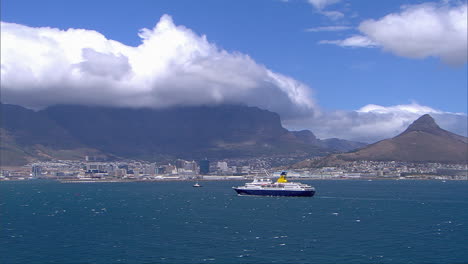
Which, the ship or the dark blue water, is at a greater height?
the ship

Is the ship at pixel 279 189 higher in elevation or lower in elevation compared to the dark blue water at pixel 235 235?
higher

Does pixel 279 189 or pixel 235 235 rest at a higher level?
pixel 279 189

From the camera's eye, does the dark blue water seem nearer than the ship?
Yes

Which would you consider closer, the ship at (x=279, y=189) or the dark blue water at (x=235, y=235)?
the dark blue water at (x=235, y=235)

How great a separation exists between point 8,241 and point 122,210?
46.5 m

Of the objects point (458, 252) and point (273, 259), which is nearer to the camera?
point (273, 259)

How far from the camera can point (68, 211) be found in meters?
120

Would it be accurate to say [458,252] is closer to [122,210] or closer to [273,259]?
[273,259]

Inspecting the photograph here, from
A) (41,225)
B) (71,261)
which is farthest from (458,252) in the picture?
(41,225)

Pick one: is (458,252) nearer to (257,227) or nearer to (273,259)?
(273,259)

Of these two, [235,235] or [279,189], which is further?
[279,189]

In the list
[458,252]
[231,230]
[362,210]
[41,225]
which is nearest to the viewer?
[458,252]

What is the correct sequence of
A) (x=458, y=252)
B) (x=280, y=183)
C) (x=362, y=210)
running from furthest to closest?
(x=280, y=183)
(x=362, y=210)
(x=458, y=252)

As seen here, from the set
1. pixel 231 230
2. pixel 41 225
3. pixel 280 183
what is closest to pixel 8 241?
pixel 41 225
